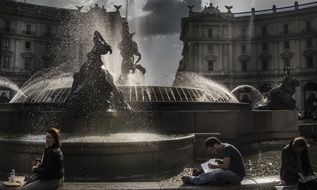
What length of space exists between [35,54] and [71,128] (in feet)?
186

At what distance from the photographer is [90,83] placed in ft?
31.9

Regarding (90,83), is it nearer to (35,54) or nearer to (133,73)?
(133,73)

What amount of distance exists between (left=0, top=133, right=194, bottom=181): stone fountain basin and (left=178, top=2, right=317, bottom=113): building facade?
55.7m

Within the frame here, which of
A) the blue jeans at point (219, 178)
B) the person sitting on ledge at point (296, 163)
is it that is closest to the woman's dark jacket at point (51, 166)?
the blue jeans at point (219, 178)

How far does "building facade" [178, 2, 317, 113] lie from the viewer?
6169cm

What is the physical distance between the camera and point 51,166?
4.51 meters

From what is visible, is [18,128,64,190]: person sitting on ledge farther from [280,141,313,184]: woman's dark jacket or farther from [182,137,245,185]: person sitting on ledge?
[280,141,313,184]: woman's dark jacket

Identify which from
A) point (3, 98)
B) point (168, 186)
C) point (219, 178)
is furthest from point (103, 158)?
point (3, 98)

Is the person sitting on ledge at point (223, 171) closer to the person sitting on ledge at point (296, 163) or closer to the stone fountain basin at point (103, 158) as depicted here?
the person sitting on ledge at point (296, 163)

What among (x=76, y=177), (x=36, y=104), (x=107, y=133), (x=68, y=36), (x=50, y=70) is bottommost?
(x=76, y=177)

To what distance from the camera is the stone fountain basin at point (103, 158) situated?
6.44m

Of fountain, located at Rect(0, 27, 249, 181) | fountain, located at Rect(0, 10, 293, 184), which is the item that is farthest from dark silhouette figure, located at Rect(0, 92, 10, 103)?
fountain, located at Rect(0, 10, 293, 184)

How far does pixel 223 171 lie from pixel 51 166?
2496 mm

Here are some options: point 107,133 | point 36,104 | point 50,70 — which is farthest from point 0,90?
point 107,133
